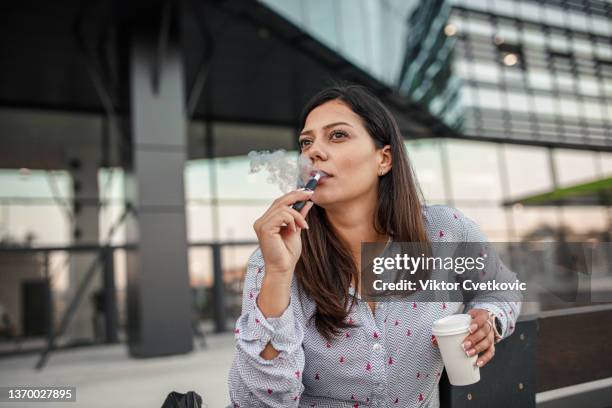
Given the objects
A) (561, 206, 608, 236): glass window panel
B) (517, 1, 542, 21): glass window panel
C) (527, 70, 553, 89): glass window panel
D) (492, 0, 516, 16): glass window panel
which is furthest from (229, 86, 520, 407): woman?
(517, 1, 542, 21): glass window panel

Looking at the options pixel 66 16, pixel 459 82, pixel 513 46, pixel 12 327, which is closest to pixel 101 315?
pixel 12 327

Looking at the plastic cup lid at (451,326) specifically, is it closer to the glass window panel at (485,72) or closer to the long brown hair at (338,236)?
the long brown hair at (338,236)

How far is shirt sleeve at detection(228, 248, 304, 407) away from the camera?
153cm

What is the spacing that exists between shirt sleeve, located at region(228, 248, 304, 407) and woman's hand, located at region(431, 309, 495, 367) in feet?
1.75

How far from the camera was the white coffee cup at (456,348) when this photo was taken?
1.59 meters

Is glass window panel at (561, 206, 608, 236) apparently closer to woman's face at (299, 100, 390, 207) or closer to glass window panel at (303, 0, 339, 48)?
glass window panel at (303, 0, 339, 48)

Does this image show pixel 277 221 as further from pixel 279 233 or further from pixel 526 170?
pixel 526 170

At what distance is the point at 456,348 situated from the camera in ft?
5.29

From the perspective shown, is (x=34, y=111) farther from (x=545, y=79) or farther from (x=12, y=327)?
(x=545, y=79)

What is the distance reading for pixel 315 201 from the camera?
6.15 ft

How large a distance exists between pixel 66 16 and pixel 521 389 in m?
8.44

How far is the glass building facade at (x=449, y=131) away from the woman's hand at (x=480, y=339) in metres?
7.18

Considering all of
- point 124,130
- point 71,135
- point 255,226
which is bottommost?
point 255,226

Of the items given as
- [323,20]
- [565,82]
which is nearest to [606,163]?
[565,82]
